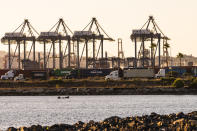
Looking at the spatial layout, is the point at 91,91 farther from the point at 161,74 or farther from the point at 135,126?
the point at 135,126

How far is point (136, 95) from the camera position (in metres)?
110

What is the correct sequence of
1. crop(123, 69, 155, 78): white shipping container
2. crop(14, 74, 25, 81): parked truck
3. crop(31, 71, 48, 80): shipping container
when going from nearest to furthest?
1. crop(123, 69, 155, 78): white shipping container
2. crop(14, 74, 25, 81): parked truck
3. crop(31, 71, 48, 80): shipping container

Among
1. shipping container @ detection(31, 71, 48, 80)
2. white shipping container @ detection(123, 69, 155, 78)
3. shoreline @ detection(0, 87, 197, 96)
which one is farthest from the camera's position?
shipping container @ detection(31, 71, 48, 80)

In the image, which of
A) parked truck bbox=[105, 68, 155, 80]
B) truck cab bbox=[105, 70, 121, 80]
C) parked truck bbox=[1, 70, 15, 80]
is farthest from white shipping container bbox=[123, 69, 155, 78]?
parked truck bbox=[1, 70, 15, 80]

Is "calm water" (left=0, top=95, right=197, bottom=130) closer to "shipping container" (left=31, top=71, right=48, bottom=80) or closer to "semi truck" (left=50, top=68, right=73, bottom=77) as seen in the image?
"shipping container" (left=31, top=71, right=48, bottom=80)

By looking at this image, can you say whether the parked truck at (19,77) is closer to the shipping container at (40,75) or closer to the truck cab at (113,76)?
the shipping container at (40,75)

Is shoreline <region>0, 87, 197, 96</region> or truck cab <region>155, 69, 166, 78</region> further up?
truck cab <region>155, 69, 166, 78</region>

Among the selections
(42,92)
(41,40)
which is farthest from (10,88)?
(41,40)

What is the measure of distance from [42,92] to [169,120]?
80.2 meters

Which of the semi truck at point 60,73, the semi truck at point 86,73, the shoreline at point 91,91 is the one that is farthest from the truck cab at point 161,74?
the semi truck at point 60,73

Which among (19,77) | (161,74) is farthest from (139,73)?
(19,77)

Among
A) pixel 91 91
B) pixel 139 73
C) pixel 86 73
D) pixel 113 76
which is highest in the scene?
pixel 86 73

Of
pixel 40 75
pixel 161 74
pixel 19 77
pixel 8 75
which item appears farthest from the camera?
pixel 8 75

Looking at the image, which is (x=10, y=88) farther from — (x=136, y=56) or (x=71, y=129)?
(x=71, y=129)
